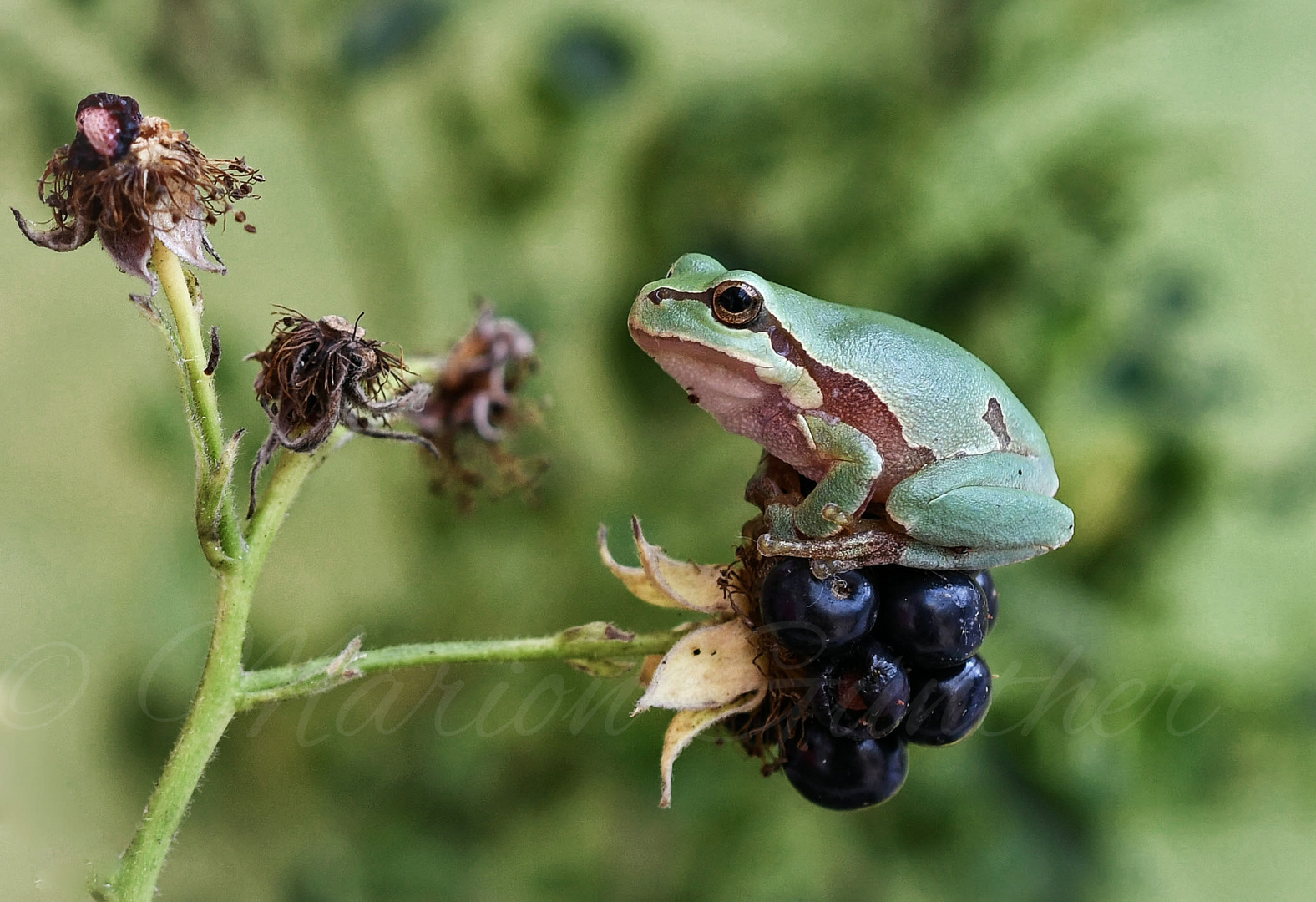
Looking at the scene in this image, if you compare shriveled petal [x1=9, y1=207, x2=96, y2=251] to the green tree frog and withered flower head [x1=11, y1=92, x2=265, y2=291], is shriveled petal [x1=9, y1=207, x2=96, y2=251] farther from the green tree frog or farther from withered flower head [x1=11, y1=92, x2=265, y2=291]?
the green tree frog

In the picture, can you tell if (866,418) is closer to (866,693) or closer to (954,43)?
(866,693)

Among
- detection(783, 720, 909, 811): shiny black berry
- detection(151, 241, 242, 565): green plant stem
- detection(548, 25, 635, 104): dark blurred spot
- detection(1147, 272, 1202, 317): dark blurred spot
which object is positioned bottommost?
detection(783, 720, 909, 811): shiny black berry

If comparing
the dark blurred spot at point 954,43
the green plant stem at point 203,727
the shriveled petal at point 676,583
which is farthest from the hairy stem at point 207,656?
A: the dark blurred spot at point 954,43

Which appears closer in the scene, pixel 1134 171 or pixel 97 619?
pixel 1134 171

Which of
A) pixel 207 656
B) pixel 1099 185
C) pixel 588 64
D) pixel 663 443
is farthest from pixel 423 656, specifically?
pixel 1099 185

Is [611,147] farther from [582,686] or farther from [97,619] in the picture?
[97,619]

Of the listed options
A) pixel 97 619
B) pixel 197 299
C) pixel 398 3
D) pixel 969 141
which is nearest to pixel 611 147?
pixel 398 3

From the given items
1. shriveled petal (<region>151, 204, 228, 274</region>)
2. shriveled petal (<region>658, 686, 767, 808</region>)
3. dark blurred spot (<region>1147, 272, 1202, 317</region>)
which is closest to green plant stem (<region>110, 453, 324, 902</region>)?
shriveled petal (<region>151, 204, 228, 274</region>)
